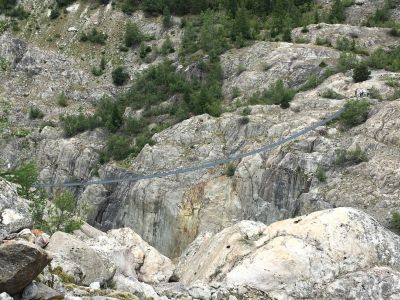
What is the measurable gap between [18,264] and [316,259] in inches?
301

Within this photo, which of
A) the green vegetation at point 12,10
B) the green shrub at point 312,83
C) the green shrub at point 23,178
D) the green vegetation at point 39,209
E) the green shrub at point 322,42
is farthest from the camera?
the green vegetation at point 12,10

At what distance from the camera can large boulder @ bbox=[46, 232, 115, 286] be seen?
11055 millimetres

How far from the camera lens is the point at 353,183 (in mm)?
25078

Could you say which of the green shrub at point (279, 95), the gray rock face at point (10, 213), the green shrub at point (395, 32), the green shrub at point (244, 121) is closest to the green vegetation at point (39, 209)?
the gray rock face at point (10, 213)

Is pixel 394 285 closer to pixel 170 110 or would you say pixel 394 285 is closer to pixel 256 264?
pixel 256 264

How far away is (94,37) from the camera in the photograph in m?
52.2

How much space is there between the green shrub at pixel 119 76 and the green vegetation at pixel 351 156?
2609 centimetres

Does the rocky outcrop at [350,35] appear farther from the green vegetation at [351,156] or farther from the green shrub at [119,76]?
the green vegetation at [351,156]

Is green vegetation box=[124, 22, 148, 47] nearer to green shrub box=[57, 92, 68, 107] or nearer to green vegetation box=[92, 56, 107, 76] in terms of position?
green vegetation box=[92, 56, 107, 76]

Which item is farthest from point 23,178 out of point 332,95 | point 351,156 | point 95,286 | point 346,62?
point 346,62

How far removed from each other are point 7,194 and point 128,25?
42.5m

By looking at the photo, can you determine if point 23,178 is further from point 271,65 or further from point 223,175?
point 271,65

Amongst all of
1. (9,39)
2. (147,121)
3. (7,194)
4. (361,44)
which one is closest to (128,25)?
(9,39)

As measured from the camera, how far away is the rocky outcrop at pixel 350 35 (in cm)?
4053
